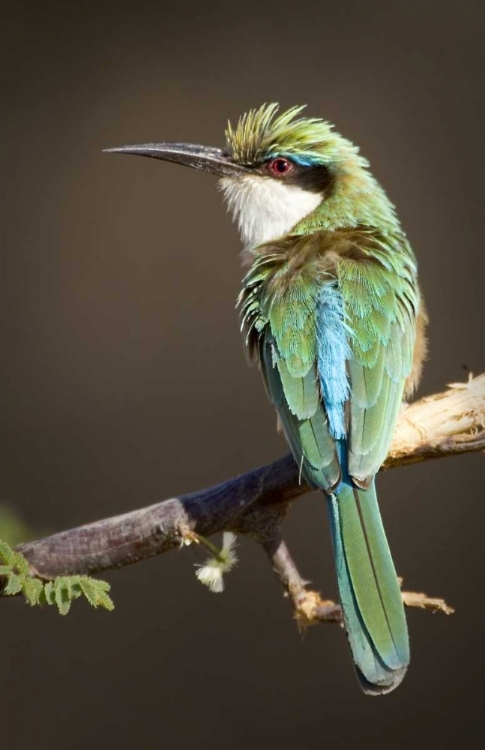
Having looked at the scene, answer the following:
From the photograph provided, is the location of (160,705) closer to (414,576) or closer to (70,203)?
(414,576)

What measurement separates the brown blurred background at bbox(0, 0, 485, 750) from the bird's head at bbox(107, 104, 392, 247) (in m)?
1.26

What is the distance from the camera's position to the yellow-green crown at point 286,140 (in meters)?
3.01

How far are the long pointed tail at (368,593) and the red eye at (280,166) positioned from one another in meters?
1.05

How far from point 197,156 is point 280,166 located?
249 millimetres

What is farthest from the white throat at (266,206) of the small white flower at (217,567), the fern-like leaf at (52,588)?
the fern-like leaf at (52,588)

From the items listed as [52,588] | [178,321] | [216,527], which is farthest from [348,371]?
[178,321]

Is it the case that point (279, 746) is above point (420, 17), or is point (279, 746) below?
below

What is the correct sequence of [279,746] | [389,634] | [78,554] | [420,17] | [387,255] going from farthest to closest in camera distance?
[420,17] < [279,746] < [387,255] < [78,554] < [389,634]

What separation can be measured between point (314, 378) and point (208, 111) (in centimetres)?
239

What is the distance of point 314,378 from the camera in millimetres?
2371

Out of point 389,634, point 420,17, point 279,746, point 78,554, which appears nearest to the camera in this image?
point 389,634

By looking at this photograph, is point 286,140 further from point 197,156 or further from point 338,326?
point 338,326

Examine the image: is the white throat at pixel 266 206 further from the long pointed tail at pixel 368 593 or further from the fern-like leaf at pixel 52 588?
the fern-like leaf at pixel 52 588

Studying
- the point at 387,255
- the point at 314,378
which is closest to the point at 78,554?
the point at 314,378
